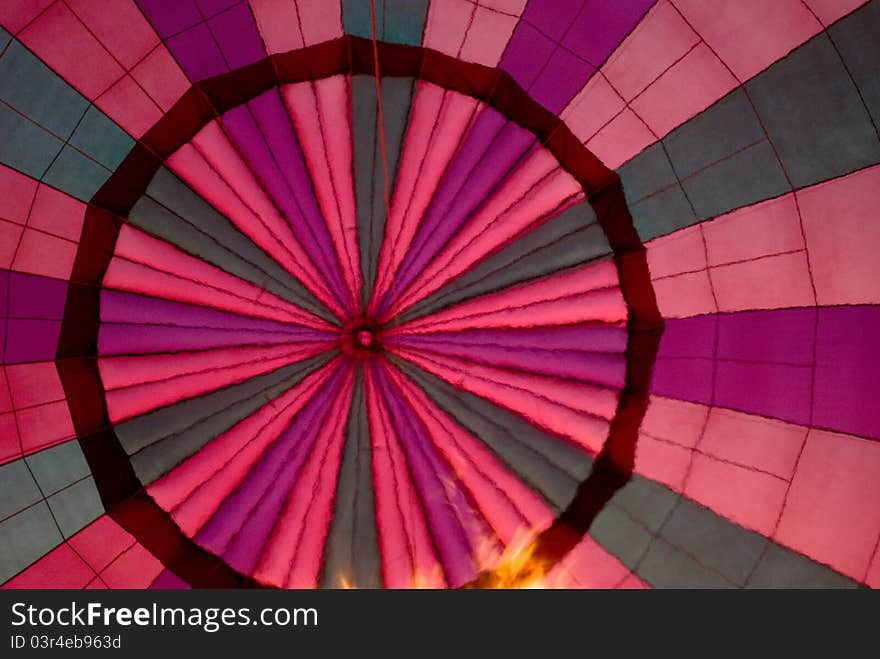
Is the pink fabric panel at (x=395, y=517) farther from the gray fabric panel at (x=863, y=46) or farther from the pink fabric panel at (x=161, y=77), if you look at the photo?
the gray fabric panel at (x=863, y=46)

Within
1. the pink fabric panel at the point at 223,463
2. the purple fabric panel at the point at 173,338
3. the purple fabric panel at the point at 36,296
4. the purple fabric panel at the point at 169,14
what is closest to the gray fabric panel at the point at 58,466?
the pink fabric panel at the point at 223,463

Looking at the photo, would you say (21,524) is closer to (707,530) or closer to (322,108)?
(322,108)

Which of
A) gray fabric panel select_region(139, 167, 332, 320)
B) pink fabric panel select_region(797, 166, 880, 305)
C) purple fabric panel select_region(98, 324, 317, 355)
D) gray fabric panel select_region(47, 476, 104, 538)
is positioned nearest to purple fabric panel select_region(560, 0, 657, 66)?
pink fabric panel select_region(797, 166, 880, 305)

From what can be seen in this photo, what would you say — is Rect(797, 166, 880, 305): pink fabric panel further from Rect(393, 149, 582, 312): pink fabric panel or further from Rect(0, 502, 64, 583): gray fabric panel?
Rect(0, 502, 64, 583): gray fabric panel

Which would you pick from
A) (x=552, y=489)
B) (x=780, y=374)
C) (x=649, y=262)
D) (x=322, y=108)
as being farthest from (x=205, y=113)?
(x=780, y=374)

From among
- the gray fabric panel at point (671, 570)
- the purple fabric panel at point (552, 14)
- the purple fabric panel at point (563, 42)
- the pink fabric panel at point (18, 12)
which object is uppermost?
the pink fabric panel at point (18, 12)

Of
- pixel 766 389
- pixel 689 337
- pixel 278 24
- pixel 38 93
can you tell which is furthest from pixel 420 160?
pixel 766 389
